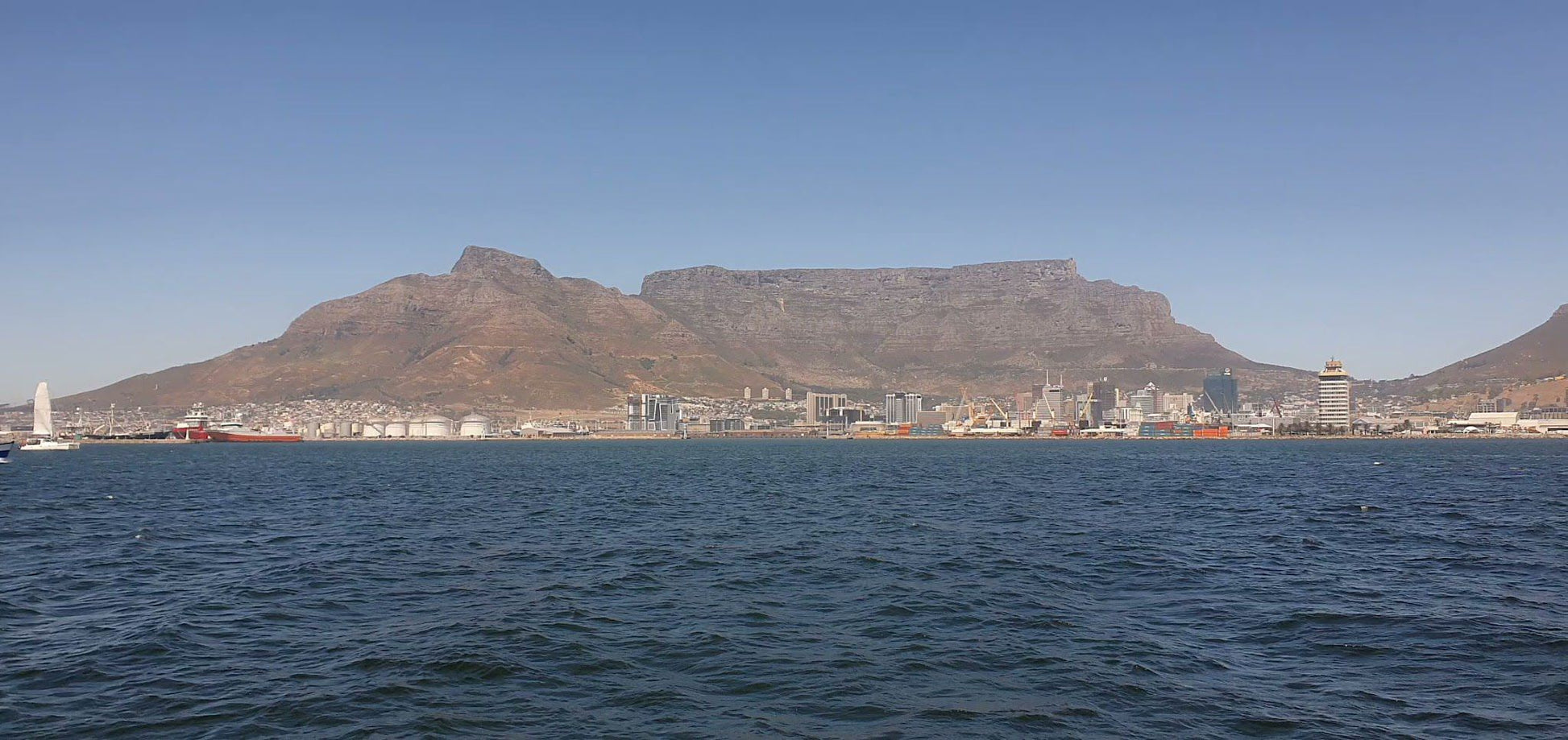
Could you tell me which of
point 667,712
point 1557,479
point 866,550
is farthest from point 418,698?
point 1557,479

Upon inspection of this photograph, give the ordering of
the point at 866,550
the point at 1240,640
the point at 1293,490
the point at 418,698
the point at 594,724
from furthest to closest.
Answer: the point at 1293,490 → the point at 866,550 → the point at 1240,640 → the point at 418,698 → the point at 594,724

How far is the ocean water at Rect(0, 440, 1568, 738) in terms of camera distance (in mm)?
21031

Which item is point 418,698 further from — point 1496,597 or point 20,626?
point 1496,597

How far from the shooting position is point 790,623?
29.7m

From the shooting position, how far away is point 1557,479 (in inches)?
3974

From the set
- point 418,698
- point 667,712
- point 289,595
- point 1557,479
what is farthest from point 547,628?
point 1557,479

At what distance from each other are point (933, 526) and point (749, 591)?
23178 millimetres

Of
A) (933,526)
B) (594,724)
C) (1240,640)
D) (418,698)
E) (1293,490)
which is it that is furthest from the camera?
(1293,490)

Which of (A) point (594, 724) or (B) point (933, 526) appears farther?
(B) point (933, 526)

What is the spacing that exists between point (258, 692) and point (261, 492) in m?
73.8

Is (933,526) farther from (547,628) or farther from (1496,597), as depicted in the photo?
(547,628)

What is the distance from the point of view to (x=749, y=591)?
35094mm

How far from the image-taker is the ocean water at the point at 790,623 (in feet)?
69.0

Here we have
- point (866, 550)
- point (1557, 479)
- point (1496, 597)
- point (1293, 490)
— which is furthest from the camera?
point (1557, 479)
